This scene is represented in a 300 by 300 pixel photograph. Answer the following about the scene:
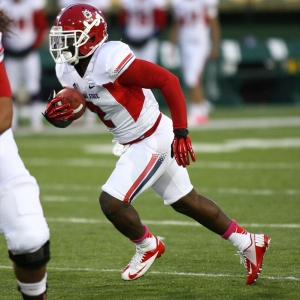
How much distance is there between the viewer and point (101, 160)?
978 centimetres

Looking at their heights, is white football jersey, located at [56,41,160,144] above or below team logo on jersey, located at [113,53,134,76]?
below

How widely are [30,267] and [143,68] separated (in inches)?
51.7

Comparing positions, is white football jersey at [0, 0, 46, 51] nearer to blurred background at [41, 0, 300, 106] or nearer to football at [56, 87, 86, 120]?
blurred background at [41, 0, 300, 106]

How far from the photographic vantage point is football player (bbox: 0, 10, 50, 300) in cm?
341

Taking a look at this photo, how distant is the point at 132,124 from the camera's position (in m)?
4.51

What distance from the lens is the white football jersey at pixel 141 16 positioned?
43.0ft

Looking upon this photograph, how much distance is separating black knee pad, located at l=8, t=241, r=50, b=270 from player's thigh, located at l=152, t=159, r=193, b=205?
116 centimetres

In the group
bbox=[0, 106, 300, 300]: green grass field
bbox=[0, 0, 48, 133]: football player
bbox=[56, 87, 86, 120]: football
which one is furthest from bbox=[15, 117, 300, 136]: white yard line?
bbox=[56, 87, 86, 120]: football

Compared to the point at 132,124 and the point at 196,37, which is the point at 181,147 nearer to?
the point at 132,124

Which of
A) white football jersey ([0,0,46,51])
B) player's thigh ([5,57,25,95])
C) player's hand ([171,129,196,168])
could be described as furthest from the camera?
player's thigh ([5,57,25,95])

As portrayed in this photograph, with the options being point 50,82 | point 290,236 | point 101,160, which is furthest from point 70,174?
point 50,82

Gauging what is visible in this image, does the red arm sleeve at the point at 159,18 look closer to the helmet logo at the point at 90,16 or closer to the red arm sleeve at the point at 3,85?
the helmet logo at the point at 90,16

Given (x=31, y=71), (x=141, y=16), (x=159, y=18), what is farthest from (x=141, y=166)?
(x=141, y=16)

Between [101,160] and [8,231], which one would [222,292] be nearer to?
[8,231]
